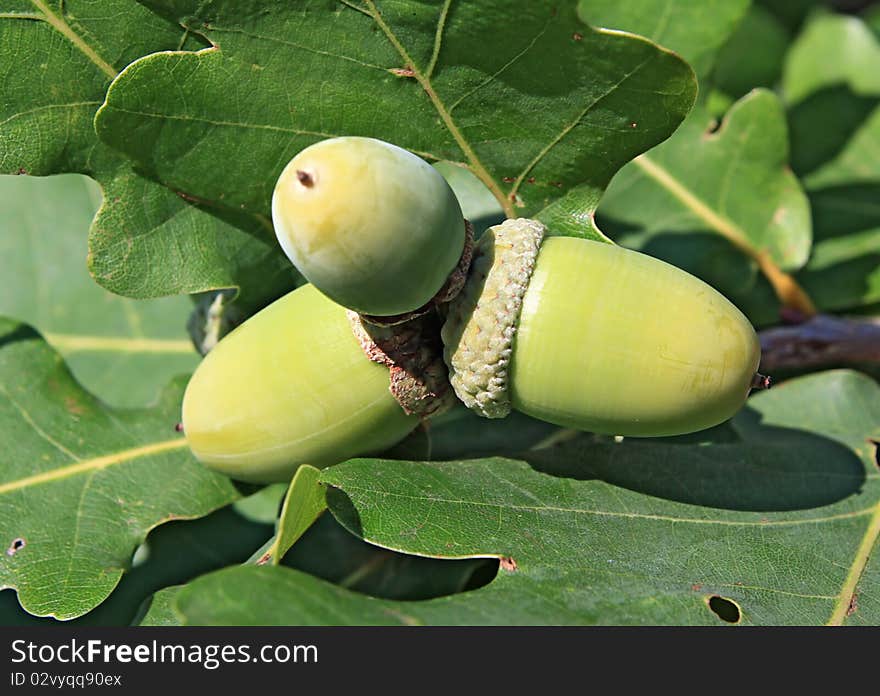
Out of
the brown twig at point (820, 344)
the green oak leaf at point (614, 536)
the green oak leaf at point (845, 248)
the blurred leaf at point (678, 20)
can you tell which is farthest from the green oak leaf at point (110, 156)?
the green oak leaf at point (845, 248)

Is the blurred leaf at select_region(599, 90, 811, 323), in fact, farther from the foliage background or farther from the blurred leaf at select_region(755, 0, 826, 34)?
the blurred leaf at select_region(755, 0, 826, 34)

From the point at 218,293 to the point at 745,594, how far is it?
3.74 feet

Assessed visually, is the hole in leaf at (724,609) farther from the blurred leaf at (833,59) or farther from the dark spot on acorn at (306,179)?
the blurred leaf at (833,59)

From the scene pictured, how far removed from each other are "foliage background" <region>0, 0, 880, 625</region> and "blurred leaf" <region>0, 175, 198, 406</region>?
433 millimetres

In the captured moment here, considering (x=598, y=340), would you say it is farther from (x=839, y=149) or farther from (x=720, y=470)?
(x=839, y=149)

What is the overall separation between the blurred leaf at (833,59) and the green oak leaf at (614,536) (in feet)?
4.41

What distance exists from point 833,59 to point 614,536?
1.90 metres

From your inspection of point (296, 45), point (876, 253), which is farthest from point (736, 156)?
point (296, 45)

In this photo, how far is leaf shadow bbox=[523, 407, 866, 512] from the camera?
66.8 inches

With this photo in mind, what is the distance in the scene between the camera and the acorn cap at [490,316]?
4.67 ft

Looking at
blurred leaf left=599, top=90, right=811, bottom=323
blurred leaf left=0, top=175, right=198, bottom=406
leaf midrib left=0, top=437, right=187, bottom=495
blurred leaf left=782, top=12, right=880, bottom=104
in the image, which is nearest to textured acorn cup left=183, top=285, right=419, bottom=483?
leaf midrib left=0, top=437, right=187, bottom=495

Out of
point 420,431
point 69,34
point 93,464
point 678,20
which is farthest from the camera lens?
point 678,20

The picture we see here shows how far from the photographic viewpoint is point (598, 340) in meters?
1.38

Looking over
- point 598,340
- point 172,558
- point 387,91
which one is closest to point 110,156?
point 387,91
